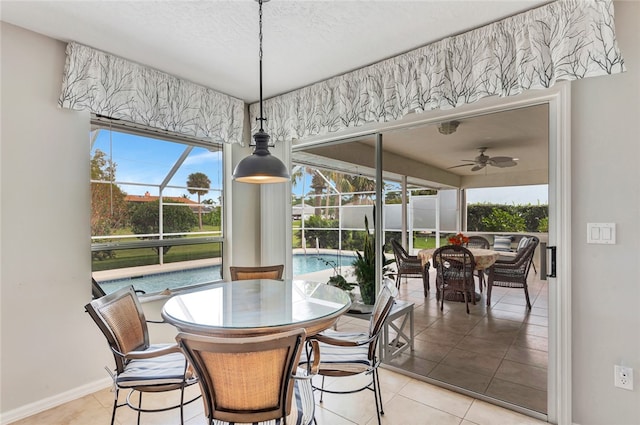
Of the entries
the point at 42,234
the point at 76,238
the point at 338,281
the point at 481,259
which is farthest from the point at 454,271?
the point at 42,234

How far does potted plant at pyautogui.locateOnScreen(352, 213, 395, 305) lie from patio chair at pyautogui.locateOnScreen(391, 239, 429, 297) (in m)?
0.21

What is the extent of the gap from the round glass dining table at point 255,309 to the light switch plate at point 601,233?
148 cm

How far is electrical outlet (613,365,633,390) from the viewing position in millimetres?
1725

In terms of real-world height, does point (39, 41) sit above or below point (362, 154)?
above

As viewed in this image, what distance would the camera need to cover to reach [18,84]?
6.84ft

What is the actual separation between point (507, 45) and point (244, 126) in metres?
2.58

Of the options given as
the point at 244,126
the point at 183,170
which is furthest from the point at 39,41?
the point at 244,126

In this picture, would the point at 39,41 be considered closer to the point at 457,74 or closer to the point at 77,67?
the point at 77,67

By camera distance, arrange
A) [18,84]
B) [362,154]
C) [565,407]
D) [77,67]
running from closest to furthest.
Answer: [565,407], [18,84], [77,67], [362,154]

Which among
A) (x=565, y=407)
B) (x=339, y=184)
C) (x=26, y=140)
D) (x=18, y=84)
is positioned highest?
(x=18, y=84)

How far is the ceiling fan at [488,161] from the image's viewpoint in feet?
7.07

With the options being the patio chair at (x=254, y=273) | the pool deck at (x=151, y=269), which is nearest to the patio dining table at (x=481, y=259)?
the patio chair at (x=254, y=273)

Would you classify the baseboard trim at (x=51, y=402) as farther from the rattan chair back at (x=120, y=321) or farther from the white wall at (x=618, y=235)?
the white wall at (x=618, y=235)

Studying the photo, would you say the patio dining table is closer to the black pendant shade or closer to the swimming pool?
the swimming pool
